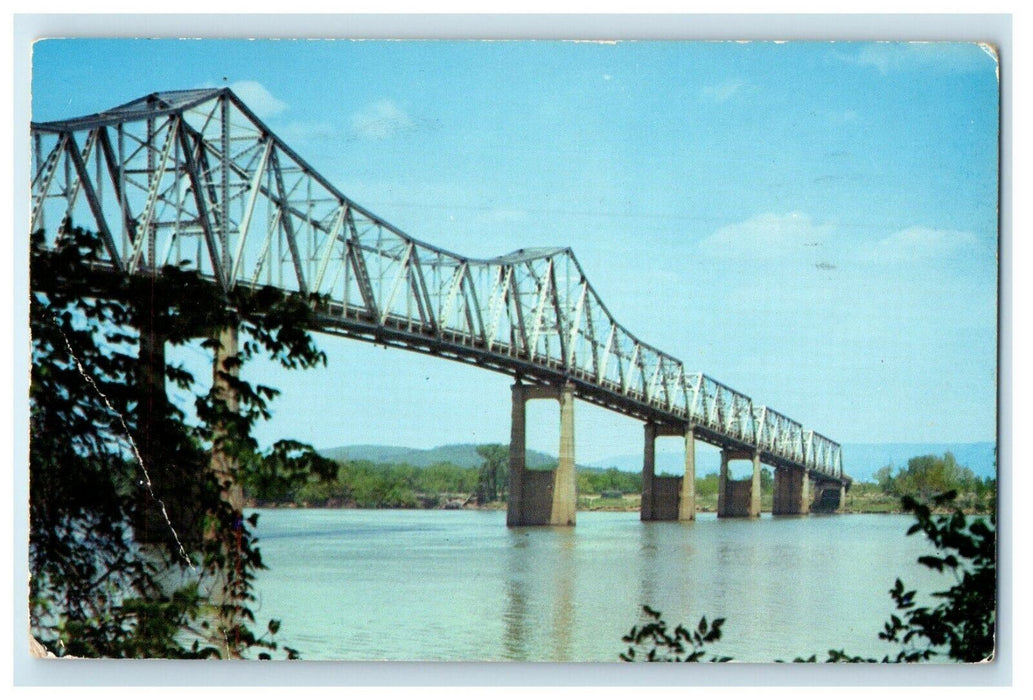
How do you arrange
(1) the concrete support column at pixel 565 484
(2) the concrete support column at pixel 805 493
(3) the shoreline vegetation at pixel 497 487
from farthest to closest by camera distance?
(1) the concrete support column at pixel 565 484
(2) the concrete support column at pixel 805 493
(3) the shoreline vegetation at pixel 497 487

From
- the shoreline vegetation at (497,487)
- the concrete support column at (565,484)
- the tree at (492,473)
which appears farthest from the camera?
the concrete support column at (565,484)

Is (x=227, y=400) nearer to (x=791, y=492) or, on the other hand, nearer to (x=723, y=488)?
(x=791, y=492)

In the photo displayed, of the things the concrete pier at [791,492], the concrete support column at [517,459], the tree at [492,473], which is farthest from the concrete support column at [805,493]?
the tree at [492,473]

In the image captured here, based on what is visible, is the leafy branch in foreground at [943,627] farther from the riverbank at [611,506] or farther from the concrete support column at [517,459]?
the concrete support column at [517,459]

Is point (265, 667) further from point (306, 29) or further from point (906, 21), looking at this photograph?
point (906, 21)

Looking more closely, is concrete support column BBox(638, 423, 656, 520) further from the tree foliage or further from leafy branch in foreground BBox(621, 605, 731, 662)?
the tree foliage

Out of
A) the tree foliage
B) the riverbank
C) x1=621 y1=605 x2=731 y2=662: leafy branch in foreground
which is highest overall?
the tree foliage

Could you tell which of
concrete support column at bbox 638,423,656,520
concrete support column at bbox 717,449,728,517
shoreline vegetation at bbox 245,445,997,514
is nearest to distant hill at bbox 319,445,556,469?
shoreline vegetation at bbox 245,445,997,514
